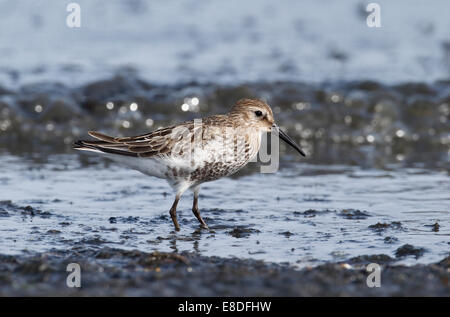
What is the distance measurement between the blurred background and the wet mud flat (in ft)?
17.5

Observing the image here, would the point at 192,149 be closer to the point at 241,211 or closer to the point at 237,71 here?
the point at 241,211

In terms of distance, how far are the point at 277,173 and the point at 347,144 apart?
2533 mm

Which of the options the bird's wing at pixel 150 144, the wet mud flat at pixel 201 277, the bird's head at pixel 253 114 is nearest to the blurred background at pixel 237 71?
the bird's head at pixel 253 114

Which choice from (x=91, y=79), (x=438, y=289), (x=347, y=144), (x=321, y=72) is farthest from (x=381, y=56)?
(x=438, y=289)

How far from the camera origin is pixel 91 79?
13.3 meters

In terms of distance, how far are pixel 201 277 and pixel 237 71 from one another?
9.18 metres

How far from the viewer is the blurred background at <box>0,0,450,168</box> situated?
12055mm

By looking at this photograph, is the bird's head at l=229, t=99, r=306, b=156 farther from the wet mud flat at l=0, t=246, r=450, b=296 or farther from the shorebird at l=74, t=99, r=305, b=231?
Answer: the wet mud flat at l=0, t=246, r=450, b=296

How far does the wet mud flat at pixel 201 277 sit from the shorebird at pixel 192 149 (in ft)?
4.91

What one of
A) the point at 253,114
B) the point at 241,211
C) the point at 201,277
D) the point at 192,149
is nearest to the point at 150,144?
the point at 192,149

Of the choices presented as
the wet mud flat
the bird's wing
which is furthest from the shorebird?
the wet mud flat

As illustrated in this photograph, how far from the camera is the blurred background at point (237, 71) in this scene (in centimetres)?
1205

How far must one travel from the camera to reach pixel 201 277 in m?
5.20

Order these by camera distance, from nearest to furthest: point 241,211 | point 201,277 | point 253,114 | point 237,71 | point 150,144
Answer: point 201,277, point 150,144, point 253,114, point 241,211, point 237,71
